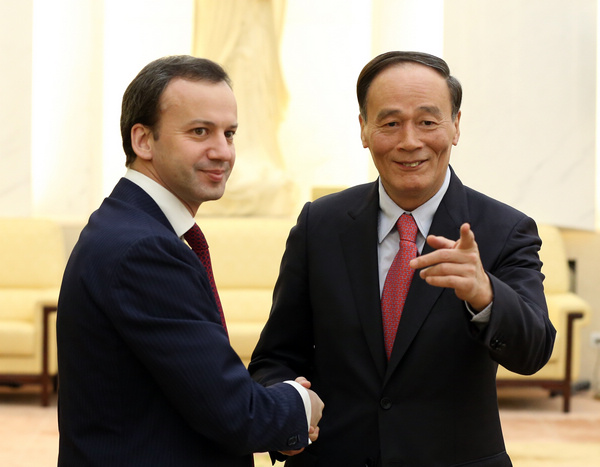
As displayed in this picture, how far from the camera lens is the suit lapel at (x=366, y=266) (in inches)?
87.6

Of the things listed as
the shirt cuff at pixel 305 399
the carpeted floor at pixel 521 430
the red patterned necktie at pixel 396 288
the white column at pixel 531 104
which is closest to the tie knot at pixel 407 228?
the red patterned necktie at pixel 396 288

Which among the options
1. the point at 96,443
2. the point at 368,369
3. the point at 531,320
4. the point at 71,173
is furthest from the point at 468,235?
the point at 71,173

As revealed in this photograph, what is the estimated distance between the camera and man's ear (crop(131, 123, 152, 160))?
2016 mm

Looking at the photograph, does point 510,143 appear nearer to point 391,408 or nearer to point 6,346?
point 6,346

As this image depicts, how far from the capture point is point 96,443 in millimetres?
1856

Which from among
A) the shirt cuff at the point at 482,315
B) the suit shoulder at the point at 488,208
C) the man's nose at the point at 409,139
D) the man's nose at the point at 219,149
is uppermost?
the man's nose at the point at 409,139

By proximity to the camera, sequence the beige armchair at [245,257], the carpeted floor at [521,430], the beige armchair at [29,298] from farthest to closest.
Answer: the beige armchair at [245,257], the beige armchair at [29,298], the carpeted floor at [521,430]

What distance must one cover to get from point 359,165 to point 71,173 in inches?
113

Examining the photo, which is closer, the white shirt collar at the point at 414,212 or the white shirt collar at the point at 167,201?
the white shirt collar at the point at 167,201

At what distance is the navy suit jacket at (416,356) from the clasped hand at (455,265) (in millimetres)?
141

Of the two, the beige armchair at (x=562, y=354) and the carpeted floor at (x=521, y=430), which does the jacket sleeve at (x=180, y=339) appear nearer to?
the carpeted floor at (x=521, y=430)

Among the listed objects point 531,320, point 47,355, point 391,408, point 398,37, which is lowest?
point 47,355

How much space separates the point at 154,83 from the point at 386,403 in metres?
0.91

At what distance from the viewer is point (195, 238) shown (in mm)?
2107
